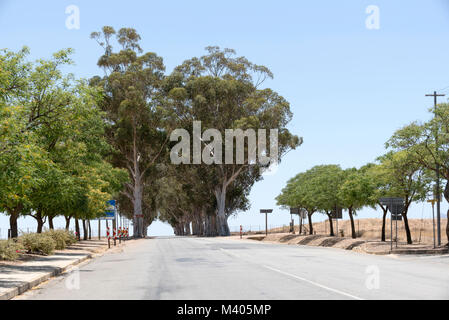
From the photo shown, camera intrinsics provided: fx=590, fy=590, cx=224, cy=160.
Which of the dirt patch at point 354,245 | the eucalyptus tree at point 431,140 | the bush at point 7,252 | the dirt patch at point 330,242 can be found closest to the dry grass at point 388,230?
the dirt patch at point 330,242

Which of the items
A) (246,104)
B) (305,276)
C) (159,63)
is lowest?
(305,276)

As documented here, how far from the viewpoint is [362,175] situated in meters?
48.2

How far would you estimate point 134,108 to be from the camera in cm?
6856

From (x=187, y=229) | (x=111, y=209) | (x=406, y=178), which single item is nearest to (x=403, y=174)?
(x=406, y=178)

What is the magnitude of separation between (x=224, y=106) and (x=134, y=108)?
34.5 ft

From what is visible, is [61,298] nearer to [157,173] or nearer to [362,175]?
[362,175]

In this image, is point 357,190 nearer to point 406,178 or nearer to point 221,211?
point 406,178

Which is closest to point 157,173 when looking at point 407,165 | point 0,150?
point 407,165

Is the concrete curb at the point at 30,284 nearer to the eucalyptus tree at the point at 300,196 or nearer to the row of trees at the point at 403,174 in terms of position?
the row of trees at the point at 403,174

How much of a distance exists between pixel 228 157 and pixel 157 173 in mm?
13524

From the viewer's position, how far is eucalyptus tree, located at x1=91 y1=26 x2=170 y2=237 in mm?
69562

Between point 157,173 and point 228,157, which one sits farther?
point 157,173
